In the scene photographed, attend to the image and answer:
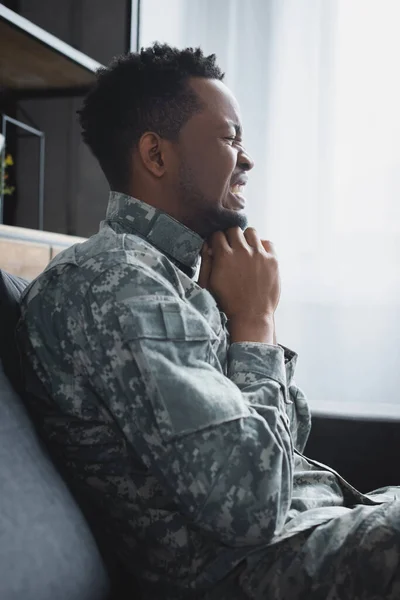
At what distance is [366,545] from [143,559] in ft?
0.95

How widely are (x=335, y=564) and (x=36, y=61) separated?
1.72 metres

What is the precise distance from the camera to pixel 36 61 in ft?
6.41

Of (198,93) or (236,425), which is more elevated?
(198,93)

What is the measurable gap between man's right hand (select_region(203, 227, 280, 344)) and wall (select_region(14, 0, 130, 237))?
4.60 feet

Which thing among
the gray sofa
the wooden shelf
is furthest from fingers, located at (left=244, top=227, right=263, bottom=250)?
the wooden shelf

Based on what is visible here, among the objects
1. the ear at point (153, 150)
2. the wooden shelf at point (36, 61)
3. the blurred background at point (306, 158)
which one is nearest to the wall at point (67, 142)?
the blurred background at point (306, 158)

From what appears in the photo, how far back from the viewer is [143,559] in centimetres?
84

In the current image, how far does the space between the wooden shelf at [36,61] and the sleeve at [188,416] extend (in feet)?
3.98

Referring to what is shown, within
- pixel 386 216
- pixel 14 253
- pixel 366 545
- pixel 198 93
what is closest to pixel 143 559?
pixel 366 545

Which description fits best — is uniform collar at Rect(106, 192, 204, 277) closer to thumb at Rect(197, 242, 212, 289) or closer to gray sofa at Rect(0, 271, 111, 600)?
thumb at Rect(197, 242, 212, 289)

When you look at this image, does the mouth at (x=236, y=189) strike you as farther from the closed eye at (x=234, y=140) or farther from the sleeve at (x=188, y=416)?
the sleeve at (x=188, y=416)

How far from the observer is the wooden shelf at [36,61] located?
5.68 ft

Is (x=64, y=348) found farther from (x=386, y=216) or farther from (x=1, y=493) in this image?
(x=386, y=216)

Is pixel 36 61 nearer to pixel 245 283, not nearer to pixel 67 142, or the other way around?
pixel 67 142
